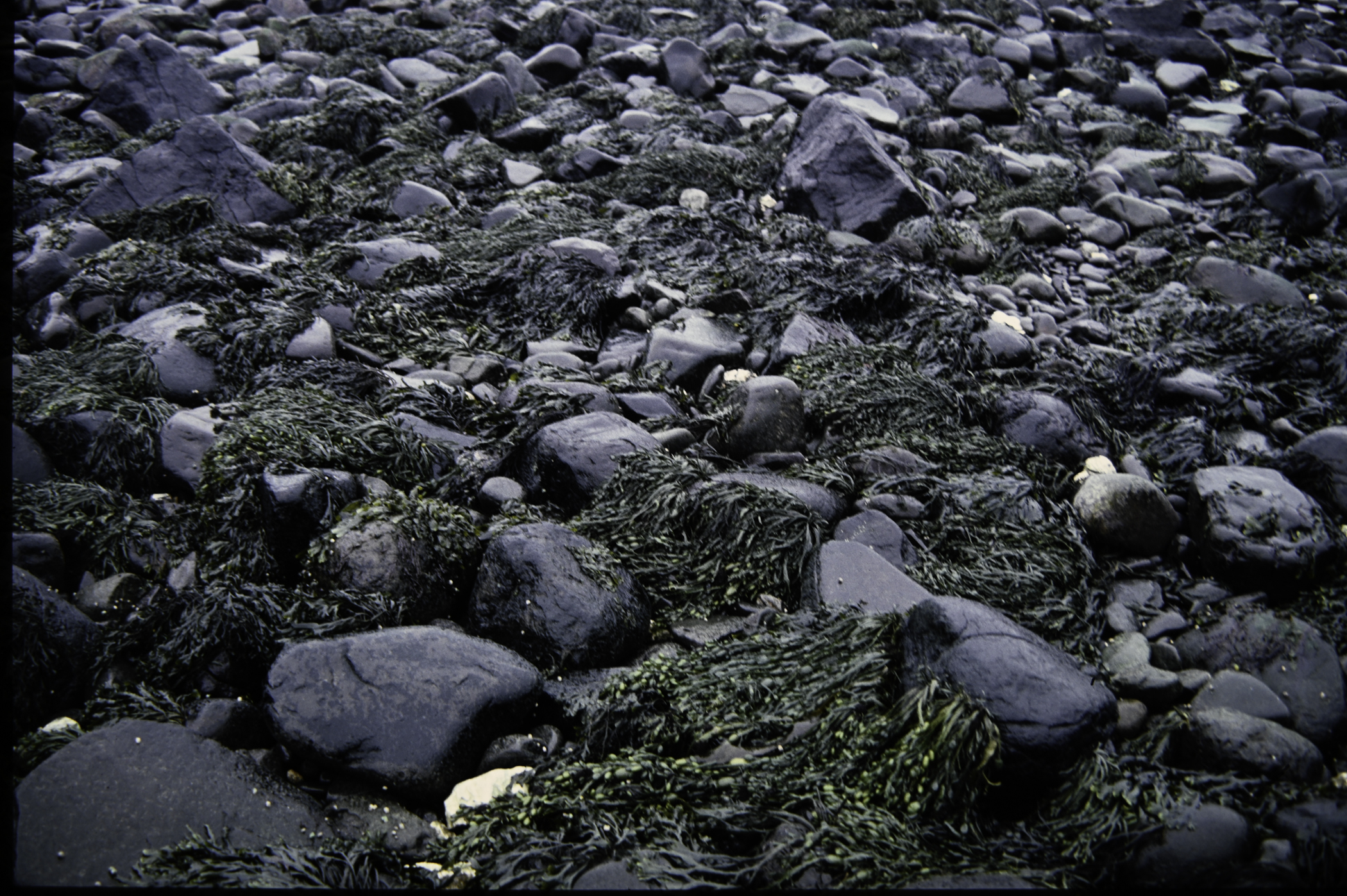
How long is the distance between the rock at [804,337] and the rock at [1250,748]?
8.67 ft

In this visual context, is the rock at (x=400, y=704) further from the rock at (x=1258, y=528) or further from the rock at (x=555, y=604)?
the rock at (x=1258, y=528)

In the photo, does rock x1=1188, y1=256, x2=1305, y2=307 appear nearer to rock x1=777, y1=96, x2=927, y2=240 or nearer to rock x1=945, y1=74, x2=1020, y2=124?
rock x1=777, y1=96, x2=927, y2=240

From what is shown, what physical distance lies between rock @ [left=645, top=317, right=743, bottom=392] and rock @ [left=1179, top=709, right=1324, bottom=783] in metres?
2.74

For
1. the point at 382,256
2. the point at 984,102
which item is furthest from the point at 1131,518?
the point at 984,102

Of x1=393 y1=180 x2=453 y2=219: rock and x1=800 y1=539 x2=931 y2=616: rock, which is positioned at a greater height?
x1=393 y1=180 x2=453 y2=219: rock

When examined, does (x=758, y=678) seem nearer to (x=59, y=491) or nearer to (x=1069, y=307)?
(x=59, y=491)

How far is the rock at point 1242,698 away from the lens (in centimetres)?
253

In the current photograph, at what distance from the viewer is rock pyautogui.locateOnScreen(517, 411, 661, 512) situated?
3.55m

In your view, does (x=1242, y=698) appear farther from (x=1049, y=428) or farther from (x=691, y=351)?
(x=691, y=351)

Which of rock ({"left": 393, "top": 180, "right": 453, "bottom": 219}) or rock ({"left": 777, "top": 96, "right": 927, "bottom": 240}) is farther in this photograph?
rock ({"left": 393, "top": 180, "right": 453, "bottom": 219})

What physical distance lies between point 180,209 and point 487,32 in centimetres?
523

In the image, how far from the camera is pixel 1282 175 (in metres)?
6.45

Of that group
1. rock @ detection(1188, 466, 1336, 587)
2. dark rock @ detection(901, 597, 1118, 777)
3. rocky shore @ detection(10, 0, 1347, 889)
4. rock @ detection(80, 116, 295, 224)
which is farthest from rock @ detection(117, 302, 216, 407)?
rock @ detection(1188, 466, 1336, 587)

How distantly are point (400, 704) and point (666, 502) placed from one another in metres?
1.37
